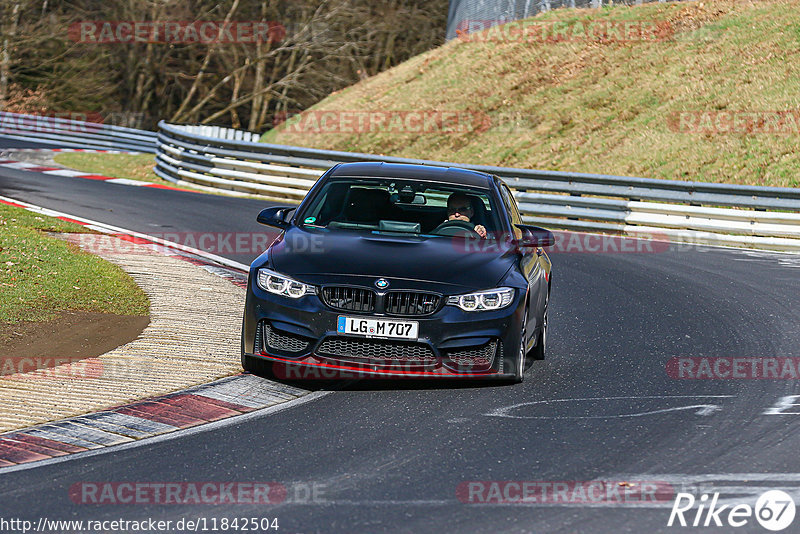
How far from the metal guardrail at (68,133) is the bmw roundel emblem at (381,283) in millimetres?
31735

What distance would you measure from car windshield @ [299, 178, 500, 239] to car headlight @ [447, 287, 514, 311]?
1.04 metres

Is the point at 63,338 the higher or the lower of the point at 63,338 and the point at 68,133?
the lower

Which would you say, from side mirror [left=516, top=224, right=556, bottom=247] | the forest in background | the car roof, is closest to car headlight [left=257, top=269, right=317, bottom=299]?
the car roof

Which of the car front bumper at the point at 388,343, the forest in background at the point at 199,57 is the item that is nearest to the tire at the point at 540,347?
the car front bumper at the point at 388,343

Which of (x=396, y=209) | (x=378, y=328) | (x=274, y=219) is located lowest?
(x=378, y=328)

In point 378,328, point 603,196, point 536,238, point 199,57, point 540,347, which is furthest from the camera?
point 199,57

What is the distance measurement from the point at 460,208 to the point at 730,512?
424cm

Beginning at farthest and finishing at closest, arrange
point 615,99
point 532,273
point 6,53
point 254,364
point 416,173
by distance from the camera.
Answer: point 6,53
point 615,99
point 416,173
point 532,273
point 254,364

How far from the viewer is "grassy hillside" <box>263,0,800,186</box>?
26703mm

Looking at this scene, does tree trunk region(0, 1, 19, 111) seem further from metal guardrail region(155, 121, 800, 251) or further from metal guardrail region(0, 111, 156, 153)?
metal guardrail region(155, 121, 800, 251)

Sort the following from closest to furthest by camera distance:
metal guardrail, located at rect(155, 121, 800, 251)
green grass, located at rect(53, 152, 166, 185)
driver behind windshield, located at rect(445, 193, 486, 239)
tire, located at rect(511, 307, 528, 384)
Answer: tire, located at rect(511, 307, 528, 384), driver behind windshield, located at rect(445, 193, 486, 239), metal guardrail, located at rect(155, 121, 800, 251), green grass, located at rect(53, 152, 166, 185)

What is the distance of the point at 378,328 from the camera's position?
765cm

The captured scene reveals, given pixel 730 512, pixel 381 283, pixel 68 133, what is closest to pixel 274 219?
pixel 381 283

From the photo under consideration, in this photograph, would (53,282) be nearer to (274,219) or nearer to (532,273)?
(274,219)
